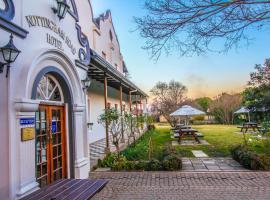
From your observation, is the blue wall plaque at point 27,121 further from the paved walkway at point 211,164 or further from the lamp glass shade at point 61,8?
the paved walkway at point 211,164

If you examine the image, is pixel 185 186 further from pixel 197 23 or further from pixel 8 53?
pixel 8 53

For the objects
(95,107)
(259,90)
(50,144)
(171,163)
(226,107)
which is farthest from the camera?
(226,107)

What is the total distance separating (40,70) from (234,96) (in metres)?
34.8

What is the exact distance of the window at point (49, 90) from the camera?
531 centimetres

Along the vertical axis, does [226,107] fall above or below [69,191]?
above

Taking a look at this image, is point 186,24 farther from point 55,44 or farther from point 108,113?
point 108,113

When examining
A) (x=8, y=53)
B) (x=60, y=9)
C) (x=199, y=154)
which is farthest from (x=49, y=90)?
(x=199, y=154)

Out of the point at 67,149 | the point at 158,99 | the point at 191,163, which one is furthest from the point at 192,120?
the point at 67,149

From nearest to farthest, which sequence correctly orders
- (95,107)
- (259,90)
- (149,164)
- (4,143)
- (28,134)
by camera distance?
(4,143) → (28,134) → (149,164) → (259,90) → (95,107)

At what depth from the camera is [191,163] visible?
812cm

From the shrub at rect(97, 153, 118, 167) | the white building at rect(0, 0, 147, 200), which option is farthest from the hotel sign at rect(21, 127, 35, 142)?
the shrub at rect(97, 153, 118, 167)

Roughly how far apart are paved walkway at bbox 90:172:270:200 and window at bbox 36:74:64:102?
2.48 meters

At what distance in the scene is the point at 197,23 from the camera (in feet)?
18.6

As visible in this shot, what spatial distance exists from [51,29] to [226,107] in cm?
3281
